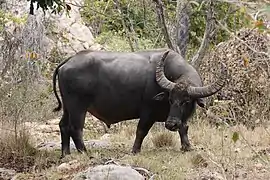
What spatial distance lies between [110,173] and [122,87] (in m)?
2.14

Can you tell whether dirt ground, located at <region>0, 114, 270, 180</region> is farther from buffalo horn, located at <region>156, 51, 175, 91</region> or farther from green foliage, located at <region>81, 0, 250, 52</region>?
green foliage, located at <region>81, 0, 250, 52</region>

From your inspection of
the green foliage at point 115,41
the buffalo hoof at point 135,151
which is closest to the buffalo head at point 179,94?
the buffalo hoof at point 135,151

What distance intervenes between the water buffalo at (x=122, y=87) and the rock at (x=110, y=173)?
5.54 feet

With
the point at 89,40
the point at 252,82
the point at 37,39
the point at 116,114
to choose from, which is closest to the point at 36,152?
the point at 116,114

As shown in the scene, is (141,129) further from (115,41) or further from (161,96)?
(115,41)

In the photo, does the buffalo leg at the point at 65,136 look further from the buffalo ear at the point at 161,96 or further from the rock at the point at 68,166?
the buffalo ear at the point at 161,96

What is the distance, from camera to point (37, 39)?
56.4ft

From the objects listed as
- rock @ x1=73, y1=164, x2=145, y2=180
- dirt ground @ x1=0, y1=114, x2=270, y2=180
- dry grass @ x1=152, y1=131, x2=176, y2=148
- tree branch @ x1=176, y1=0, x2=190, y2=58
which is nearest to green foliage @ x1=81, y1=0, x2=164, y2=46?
tree branch @ x1=176, y1=0, x2=190, y2=58

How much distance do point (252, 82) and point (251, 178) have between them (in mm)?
6184

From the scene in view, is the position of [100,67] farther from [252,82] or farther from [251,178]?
[252,82]

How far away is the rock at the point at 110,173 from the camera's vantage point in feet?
21.9

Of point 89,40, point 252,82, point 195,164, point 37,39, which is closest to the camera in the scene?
point 195,164

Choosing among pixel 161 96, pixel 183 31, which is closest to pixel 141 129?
pixel 161 96

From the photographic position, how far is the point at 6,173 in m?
7.87
